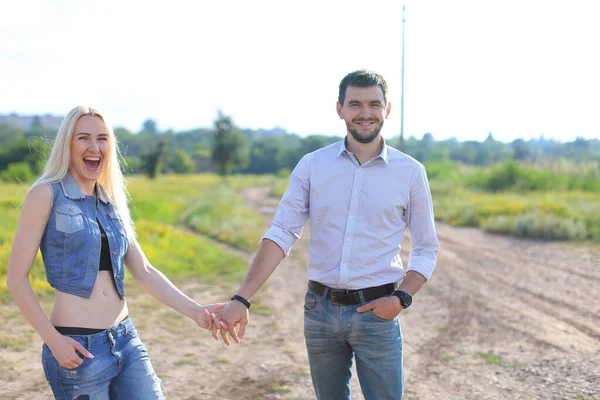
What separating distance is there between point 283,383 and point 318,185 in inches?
122

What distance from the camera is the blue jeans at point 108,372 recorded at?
2748mm

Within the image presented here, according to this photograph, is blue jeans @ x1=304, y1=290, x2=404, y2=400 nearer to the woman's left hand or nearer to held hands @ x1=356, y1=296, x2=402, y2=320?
held hands @ x1=356, y1=296, x2=402, y2=320

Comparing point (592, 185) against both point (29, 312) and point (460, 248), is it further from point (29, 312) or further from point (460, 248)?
point (29, 312)

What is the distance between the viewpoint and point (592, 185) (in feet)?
82.6

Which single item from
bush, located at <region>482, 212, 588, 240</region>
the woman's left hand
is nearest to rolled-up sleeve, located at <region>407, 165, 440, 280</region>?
the woman's left hand

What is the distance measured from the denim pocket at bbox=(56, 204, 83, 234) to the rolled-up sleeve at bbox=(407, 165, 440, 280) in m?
1.61

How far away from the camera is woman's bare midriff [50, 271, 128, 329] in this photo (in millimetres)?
2812

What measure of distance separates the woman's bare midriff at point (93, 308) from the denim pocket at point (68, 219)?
9.8 inches

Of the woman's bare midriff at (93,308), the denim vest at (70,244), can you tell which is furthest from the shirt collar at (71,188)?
the woman's bare midriff at (93,308)

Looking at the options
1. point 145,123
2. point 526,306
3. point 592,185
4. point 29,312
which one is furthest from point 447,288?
point 145,123

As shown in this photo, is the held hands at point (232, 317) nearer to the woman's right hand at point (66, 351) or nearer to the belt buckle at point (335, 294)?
the belt buckle at point (335, 294)

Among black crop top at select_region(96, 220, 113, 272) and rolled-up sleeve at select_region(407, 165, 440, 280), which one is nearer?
black crop top at select_region(96, 220, 113, 272)

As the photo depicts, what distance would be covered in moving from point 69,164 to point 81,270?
527 mm

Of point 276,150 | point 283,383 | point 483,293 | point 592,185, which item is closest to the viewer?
point 283,383
